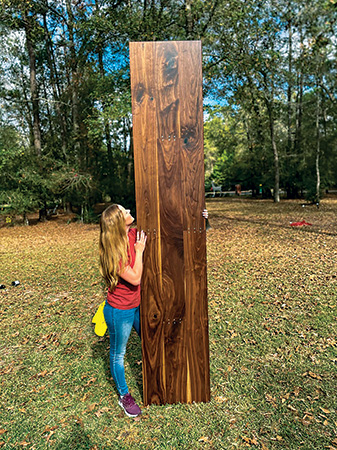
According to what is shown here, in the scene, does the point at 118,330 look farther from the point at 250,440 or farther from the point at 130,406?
the point at 250,440

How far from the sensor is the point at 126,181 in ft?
56.1

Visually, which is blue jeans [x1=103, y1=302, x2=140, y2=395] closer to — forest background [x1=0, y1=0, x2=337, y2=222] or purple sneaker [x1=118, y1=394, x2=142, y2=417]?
purple sneaker [x1=118, y1=394, x2=142, y2=417]

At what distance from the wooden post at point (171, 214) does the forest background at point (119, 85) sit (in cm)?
860

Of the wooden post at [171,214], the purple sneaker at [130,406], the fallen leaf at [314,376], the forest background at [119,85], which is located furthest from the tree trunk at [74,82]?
the fallen leaf at [314,376]

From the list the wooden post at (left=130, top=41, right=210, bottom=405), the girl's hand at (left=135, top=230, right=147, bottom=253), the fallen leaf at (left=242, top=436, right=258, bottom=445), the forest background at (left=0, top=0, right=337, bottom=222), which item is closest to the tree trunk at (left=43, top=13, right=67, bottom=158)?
the forest background at (left=0, top=0, right=337, bottom=222)

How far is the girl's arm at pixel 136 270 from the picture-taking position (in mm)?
2725

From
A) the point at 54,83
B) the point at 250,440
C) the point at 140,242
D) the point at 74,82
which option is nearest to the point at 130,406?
the point at 250,440

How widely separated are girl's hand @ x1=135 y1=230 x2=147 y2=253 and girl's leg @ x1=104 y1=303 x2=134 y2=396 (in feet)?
1.73

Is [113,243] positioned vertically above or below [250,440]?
above

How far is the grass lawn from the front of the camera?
2.80 m

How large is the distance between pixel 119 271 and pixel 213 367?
1857 mm

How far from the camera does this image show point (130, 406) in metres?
3.00

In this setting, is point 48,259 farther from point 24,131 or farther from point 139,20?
point 24,131

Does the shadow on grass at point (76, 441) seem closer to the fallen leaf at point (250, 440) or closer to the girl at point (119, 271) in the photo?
the girl at point (119, 271)
